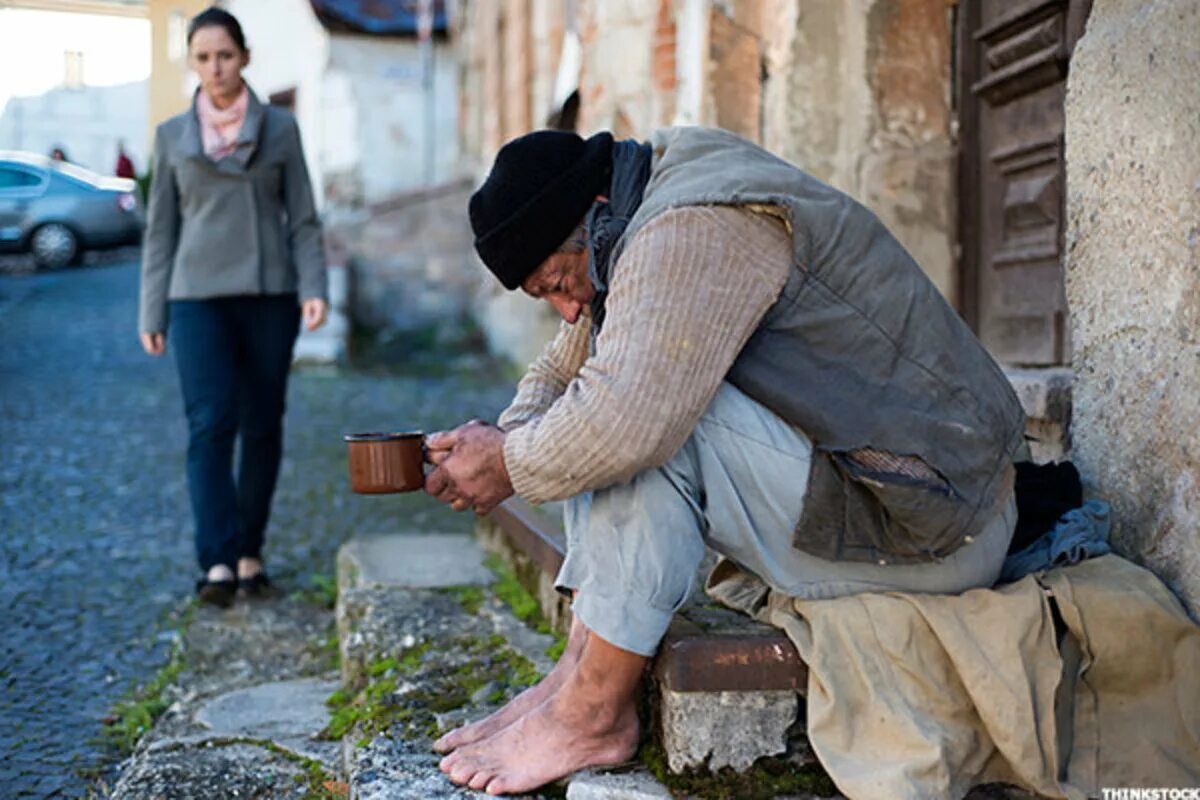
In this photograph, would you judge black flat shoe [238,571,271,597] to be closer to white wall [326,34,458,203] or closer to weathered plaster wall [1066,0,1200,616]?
weathered plaster wall [1066,0,1200,616]

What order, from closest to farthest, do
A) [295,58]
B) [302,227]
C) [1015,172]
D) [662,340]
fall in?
[662,340] < [1015,172] < [302,227] < [295,58]

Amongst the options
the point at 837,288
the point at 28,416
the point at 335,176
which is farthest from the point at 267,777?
the point at 335,176

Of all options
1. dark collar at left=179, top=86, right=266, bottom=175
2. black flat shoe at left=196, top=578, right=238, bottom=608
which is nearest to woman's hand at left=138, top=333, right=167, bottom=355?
dark collar at left=179, top=86, right=266, bottom=175

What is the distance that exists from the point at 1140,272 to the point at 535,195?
1.07m

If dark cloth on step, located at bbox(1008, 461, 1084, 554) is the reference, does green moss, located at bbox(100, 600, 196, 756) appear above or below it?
below

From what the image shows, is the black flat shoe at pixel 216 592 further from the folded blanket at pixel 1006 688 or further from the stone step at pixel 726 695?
the folded blanket at pixel 1006 688

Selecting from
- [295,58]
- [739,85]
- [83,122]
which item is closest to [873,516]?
[739,85]

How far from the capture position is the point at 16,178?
16.9 meters

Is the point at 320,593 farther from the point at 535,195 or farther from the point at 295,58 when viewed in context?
the point at 295,58

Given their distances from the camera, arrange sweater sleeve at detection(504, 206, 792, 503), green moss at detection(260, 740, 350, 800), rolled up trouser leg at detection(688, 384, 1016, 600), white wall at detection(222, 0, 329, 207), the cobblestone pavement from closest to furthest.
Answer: sweater sleeve at detection(504, 206, 792, 503) → rolled up trouser leg at detection(688, 384, 1016, 600) → green moss at detection(260, 740, 350, 800) → the cobblestone pavement → white wall at detection(222, 0, 329, 207)

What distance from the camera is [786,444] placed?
192cm

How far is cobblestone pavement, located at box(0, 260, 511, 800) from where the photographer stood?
10.2 ft

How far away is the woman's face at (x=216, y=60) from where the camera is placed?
385cm

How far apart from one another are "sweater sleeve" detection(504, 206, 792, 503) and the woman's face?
8.05ft
